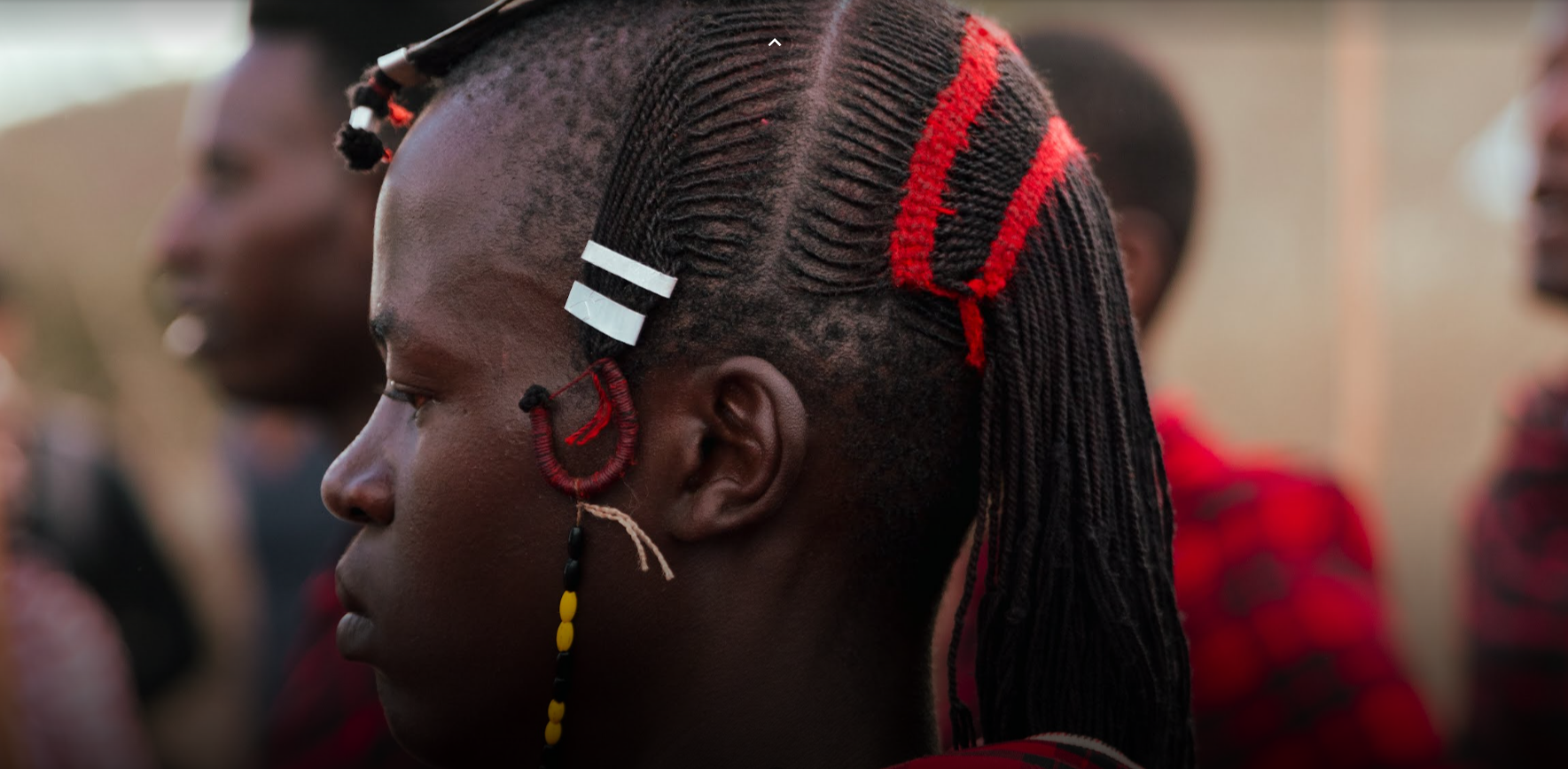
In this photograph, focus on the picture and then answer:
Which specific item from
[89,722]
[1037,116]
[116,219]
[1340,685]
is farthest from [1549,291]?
[116,219]

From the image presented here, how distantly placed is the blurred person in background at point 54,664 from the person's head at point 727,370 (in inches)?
103

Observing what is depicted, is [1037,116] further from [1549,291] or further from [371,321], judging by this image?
[1549,291]

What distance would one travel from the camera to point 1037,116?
5.05 feet

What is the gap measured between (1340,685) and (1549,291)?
6.33 feet

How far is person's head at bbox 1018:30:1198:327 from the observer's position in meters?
3.00

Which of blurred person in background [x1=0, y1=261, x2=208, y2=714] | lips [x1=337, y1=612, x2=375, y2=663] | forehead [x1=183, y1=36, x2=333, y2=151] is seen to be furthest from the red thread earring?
blurred person in background [x1=0, y1=261, x2=208, y2=714]

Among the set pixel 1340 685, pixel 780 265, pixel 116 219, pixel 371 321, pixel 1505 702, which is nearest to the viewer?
pixel 780 265

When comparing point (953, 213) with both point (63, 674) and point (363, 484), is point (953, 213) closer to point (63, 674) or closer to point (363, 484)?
point (363, 484)

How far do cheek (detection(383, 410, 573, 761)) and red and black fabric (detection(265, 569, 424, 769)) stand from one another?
3.52 feet

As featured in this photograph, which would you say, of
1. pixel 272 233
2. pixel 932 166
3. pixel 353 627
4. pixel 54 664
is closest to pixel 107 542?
pixel 54 664

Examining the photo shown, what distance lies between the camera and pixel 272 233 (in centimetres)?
255

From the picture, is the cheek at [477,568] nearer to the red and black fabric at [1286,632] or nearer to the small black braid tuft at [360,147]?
the small black braid tuft at [360,147]

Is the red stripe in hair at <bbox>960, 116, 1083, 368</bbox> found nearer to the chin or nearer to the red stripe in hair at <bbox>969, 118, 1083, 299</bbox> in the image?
the red stripe in hair at <bbox>969, 118, 1083, 299</bbox>

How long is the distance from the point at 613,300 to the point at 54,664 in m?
3.12
